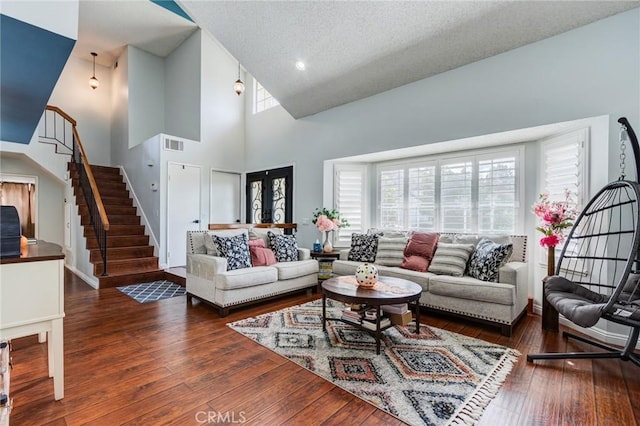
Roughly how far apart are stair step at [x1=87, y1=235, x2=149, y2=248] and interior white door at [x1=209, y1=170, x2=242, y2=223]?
137 cm

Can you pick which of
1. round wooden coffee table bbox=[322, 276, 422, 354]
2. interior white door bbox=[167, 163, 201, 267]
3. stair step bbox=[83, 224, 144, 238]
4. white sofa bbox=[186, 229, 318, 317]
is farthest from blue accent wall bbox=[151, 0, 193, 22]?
round wooden coffee table bbox=[322, 276, 422, 354]

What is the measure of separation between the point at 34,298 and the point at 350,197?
14.3 ft

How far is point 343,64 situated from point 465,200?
104 inches

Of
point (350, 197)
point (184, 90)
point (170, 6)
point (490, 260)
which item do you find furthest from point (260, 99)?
point (490, 260)

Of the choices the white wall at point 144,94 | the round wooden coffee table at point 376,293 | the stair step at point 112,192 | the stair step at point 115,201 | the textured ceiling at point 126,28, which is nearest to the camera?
the round wooden coffee table at point 376,293

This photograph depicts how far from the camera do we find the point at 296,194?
19.7 ft

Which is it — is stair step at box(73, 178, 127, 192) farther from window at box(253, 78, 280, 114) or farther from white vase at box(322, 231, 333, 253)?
white vase at box(322, 231, 333, 253)

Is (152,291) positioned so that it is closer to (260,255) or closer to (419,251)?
(260,255)

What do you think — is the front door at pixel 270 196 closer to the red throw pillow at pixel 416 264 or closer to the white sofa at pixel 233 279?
the white sofa at pixel 233 279

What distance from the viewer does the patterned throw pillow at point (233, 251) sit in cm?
372

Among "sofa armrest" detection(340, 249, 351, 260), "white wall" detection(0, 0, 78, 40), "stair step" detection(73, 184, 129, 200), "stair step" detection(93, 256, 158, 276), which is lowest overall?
"stair step" detection(93, 256, 158, 276)

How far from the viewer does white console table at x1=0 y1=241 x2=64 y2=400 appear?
67.5 inches

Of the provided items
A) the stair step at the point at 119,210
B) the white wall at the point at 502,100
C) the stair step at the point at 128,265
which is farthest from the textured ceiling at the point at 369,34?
the stair step at the point at 119,210

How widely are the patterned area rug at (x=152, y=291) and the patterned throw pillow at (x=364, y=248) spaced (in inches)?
106
